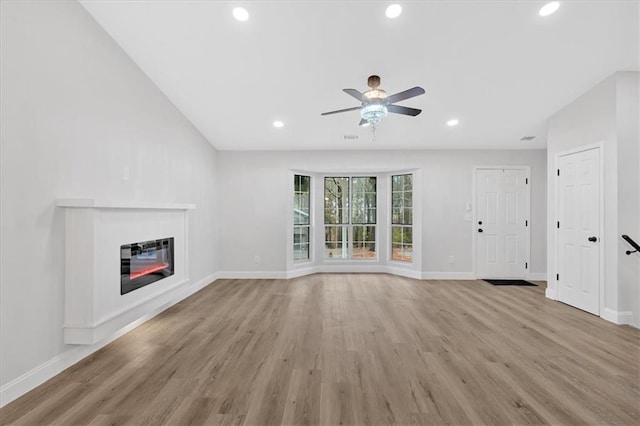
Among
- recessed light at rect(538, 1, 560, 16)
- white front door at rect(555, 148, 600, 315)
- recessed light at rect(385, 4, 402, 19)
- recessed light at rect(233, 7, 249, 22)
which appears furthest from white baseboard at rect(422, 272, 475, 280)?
recessed light at rect(233, 7, 249, 22)

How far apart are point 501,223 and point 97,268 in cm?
619

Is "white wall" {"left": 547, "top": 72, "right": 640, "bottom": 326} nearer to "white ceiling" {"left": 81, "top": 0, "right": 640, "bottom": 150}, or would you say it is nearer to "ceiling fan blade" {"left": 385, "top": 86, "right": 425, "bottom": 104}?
"white ceiling" {"left": 81, "top": 0, "right": 640, "bottom": 150}

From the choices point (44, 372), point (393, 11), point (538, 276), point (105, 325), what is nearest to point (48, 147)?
point (105, 325)

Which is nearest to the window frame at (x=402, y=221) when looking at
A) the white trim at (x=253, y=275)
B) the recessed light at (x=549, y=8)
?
the white trim at (x=253, y=275)

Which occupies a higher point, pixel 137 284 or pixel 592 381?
pixel 137 284

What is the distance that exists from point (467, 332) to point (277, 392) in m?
2.11

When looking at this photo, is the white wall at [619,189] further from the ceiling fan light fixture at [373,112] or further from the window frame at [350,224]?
the window frame at [350,224]

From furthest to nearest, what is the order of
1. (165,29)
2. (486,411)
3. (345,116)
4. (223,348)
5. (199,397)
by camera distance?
(345,116)
(165,29)
(223,348)
(199,397)
(486,411)

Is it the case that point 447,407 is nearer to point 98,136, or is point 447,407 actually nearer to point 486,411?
point 486,411

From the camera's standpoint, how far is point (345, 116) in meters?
4.29

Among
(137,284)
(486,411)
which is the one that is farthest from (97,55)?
(486,411)

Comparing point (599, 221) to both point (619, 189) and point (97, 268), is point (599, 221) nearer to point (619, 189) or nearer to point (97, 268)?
point (619, 189)

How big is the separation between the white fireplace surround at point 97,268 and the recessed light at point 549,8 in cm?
428

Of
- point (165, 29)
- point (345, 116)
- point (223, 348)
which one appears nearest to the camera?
point (223, 348)
